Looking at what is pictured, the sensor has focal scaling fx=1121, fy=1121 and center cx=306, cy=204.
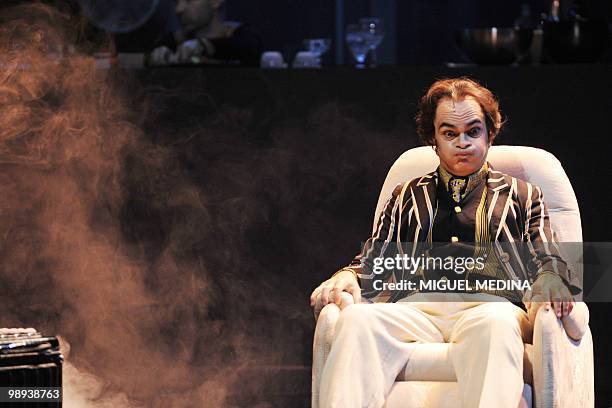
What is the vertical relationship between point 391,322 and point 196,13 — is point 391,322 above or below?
below

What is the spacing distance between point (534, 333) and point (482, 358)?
18 centimetres

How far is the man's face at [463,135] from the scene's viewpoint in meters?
3.61

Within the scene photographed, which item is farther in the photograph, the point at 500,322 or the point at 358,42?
the point at 358,42

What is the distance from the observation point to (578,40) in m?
4.73

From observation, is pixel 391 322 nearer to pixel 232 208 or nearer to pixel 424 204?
pixel 424 204

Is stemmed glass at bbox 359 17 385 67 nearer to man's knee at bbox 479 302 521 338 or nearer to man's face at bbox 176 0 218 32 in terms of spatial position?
man's face at bbox 176 0 218 32

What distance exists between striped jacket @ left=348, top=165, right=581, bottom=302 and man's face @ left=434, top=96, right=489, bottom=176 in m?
0.11

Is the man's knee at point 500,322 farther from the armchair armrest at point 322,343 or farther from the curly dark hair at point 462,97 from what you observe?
the curly dark hair at point 462,97

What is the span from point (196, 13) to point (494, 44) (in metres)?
1.37

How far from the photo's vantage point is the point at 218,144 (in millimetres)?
4816

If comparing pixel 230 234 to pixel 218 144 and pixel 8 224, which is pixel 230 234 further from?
pixel 8 224

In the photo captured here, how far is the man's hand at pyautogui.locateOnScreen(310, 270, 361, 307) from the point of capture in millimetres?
3498

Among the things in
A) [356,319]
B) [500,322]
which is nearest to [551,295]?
[500,322]

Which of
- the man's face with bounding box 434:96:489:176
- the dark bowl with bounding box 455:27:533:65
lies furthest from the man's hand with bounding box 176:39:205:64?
the man's face with bounding box 434:96:489:176
